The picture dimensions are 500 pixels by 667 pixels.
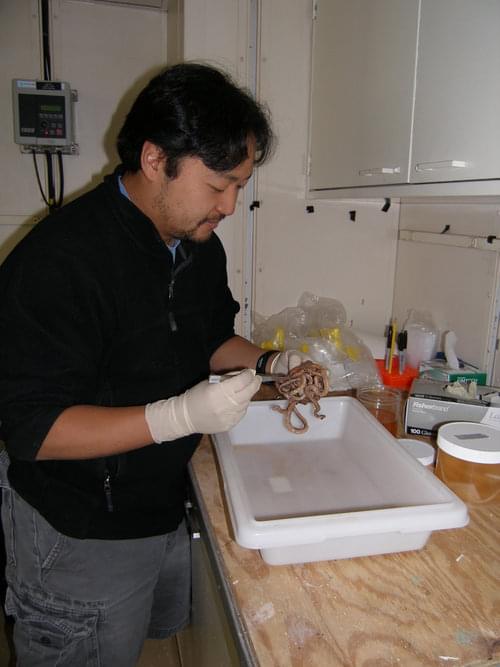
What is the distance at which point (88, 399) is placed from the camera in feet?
3.08

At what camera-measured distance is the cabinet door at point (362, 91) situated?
1.18 metres

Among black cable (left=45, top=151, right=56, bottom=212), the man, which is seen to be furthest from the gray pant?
black cable (left=45, top=151, right=56, bottom=212)

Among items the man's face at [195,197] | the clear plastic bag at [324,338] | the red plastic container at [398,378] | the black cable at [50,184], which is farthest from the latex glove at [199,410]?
the black cable at [50,184]

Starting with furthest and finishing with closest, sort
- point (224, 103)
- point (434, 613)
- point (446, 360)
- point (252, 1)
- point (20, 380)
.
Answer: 1. point (252, 1)
2. point (446, 360)
3. point (224, 103)
4. point (20, 380)
5. point (434, 613)

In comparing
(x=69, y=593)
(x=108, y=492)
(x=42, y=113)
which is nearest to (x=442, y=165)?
(x=108, y=492)

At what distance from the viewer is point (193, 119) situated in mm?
887

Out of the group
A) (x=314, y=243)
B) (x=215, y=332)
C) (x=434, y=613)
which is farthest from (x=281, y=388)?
(x=314, y=243)

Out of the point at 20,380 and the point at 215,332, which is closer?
the point at 20,380

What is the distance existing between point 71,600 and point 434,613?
2.26 feet

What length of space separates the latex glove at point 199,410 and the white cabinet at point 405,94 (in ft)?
1.96

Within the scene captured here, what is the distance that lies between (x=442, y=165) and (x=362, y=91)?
472 mm

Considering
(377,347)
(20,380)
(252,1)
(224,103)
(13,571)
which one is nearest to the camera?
(20,380)

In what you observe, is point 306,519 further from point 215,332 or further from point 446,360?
point 446,360

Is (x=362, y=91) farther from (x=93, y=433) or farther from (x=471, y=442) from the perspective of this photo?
(x=93, y=433)
